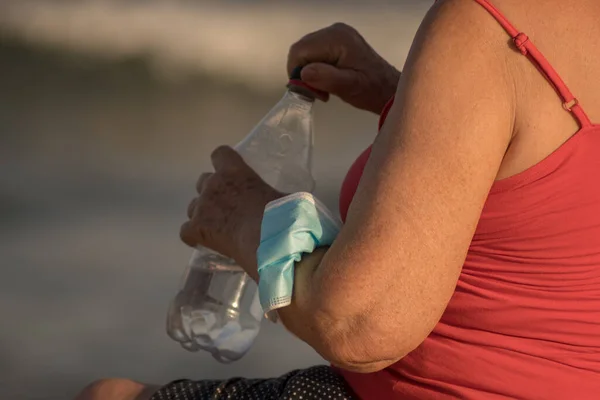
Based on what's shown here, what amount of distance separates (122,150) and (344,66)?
9.88ft

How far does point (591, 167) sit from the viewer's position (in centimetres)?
108

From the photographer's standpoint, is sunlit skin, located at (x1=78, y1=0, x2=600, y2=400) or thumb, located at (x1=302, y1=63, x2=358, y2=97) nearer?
sunlit skin, located at (x1=78, y1=0, x2=600, y2=400)

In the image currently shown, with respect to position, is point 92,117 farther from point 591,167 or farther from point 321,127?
point 591,167

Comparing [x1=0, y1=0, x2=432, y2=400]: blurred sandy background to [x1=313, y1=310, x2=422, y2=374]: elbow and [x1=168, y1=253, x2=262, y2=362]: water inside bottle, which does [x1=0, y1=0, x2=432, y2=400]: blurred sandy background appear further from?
[x1=313, y1=310, x2=422, y2=374]: elbow

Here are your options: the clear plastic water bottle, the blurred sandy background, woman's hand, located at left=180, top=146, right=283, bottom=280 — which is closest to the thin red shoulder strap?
woman's hand, located at left=180, top=146, right=283, bottom=280

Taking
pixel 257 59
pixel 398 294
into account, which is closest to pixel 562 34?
pixel 398 294

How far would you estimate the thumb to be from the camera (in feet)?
5.50

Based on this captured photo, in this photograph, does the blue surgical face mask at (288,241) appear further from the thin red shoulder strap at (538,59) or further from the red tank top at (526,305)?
the thin red shoulder strap at (538,59)

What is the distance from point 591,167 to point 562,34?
0.16 m

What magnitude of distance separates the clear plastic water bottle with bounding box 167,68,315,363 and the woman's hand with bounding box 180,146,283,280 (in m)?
0.43

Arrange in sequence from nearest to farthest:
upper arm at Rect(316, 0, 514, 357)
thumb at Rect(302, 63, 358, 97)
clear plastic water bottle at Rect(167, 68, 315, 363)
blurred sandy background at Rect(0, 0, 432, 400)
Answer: upper arm at Rect(316, 0, 514, 357)
thumb at Rect(302, 63, 358, 97)
clear plastic water bottle at Rect(167, 68, 315, 363)
blurred sandy background at Rect(0, 0, 432, 400)

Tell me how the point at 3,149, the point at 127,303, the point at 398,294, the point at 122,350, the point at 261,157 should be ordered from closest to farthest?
1. the point at 398,294
2. the point at 261,157
3. the point at 122,350
4. the point at 127,303
5. the point at 3,149

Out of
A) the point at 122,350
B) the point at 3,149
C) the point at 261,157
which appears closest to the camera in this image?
the point at 261,157

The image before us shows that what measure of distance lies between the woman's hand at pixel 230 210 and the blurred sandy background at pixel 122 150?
1.18m
